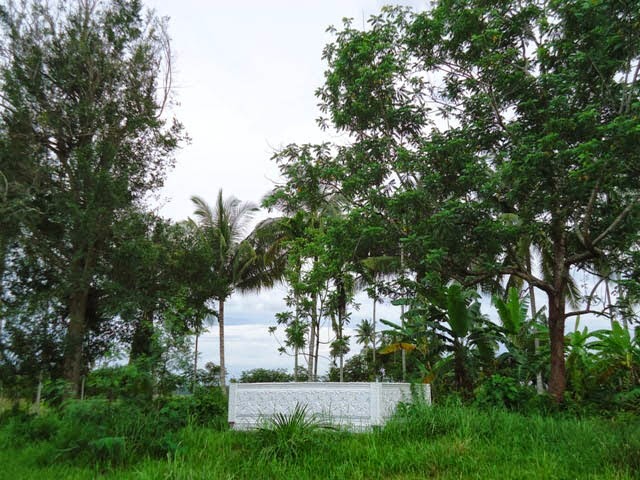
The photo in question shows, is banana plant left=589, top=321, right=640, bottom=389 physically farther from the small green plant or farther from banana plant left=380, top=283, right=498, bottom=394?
the small green plant

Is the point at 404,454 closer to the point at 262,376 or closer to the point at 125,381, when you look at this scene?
the point at 125,381

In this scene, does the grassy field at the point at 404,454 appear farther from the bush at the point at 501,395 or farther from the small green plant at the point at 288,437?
the bush at the point at 501,395

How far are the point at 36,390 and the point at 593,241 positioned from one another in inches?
536

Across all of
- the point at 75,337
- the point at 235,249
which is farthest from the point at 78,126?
the point at 235,249

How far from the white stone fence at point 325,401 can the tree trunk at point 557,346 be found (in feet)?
9.40

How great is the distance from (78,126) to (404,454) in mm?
12870

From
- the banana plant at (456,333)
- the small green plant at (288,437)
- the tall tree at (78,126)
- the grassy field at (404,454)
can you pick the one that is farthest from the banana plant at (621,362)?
the tall tree at (78,126)

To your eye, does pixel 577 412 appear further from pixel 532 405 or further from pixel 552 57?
pixel 552 57

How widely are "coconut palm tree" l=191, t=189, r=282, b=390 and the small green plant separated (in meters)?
13.9

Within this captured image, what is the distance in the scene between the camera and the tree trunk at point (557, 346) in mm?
10008

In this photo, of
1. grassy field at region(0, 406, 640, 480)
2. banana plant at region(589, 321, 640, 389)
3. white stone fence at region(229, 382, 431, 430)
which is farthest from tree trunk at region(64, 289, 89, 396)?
banana plant at region(589, 321, 640, 389)

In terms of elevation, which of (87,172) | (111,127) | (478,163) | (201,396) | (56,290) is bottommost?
(201,396)

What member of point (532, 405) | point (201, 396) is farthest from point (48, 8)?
point (532, 405)

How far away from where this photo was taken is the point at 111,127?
14789 mm
